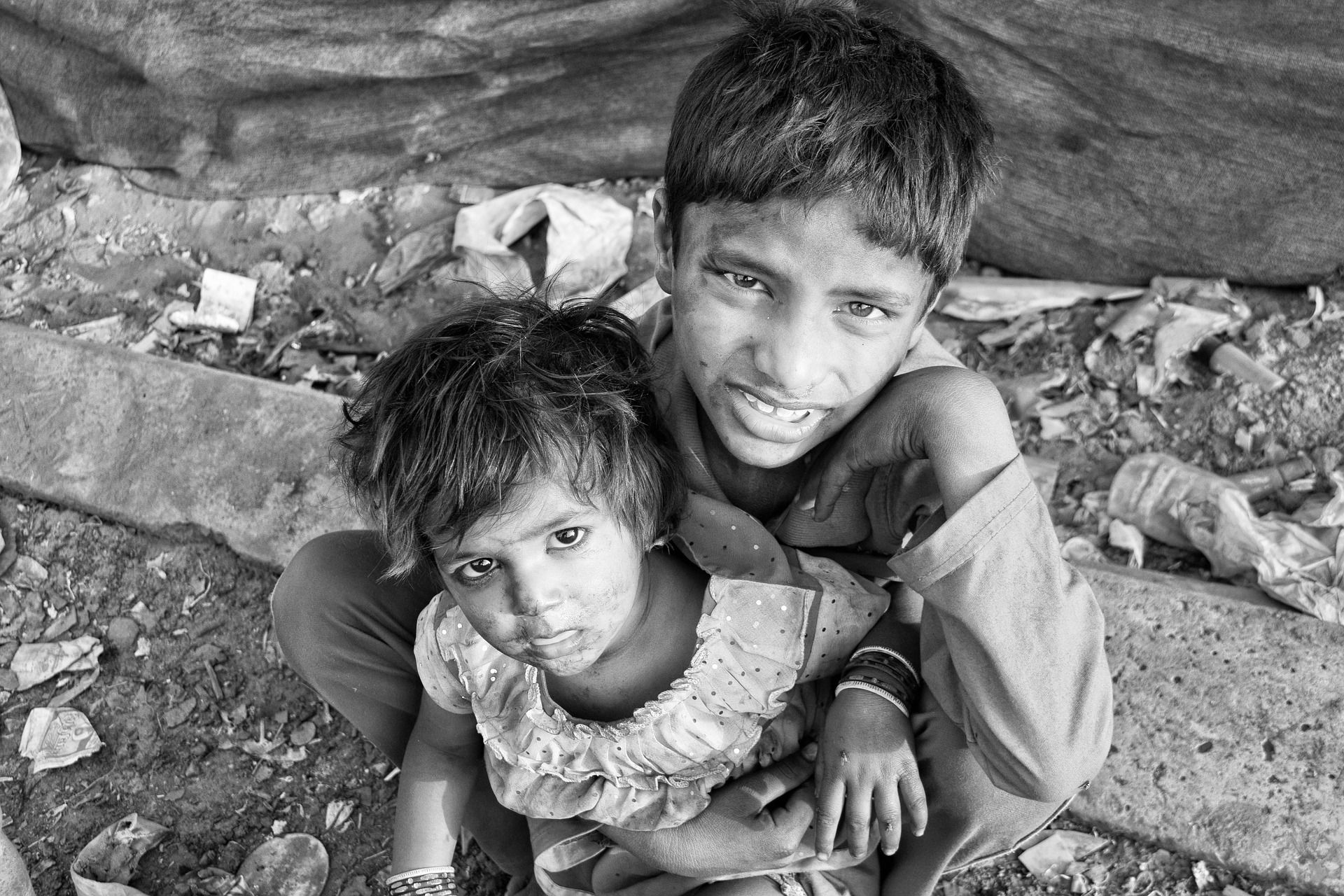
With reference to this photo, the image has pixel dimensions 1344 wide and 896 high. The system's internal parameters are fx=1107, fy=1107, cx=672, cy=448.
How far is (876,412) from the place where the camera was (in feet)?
5.34

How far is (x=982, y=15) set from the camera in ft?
8.12

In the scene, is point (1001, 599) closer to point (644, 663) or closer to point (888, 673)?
point (888, 673)

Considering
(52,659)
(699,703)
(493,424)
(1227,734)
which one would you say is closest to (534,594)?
(493,424)

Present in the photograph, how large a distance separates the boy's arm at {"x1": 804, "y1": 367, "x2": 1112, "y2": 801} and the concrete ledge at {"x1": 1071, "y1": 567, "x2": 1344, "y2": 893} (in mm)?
626

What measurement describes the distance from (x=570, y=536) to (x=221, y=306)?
7.18 ft

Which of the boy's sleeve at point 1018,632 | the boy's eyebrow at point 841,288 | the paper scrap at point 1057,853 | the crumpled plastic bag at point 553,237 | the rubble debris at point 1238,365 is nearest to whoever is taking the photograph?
the boy's sleeve at point 1018,632

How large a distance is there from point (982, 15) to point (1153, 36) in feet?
1.19

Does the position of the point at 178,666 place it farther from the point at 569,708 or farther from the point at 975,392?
the point at 975,392

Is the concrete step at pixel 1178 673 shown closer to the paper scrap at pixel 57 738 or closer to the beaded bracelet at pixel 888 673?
the paper scrap at pixel 57 738

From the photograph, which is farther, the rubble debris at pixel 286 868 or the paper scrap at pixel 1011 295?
the paper scrap at pixel 1011 295

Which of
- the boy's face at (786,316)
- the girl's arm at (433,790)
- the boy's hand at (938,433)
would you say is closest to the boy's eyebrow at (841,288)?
the boy's face at (786,316)

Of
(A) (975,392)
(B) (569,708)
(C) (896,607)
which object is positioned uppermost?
(A) (975,392)

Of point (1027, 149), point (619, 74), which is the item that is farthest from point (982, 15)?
point (619, 74)

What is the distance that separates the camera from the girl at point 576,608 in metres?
1.54
